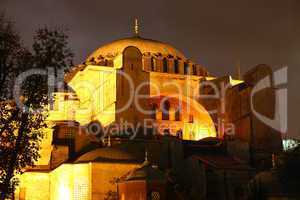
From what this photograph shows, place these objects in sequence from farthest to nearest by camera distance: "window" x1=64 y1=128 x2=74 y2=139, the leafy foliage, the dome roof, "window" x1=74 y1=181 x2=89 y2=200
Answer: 1. the dome roof
2. "window" x1=64 y1=128 x2=74 y2=139
3. "window" x1=74 y1=181 x2=89 y2=200
4. the leafy foliage

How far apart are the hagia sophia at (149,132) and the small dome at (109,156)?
6cm

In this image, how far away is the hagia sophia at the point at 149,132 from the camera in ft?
99.7

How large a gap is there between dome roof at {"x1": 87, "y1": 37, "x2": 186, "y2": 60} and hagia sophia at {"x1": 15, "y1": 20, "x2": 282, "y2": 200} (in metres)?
0.10

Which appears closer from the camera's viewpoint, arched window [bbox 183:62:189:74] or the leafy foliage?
the leafy foliage

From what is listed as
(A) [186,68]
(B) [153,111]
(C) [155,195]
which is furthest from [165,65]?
(C) [155,195]

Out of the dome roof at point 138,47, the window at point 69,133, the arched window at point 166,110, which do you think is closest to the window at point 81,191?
the window at point 69,133

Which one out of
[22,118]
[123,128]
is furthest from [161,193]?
[22,118]

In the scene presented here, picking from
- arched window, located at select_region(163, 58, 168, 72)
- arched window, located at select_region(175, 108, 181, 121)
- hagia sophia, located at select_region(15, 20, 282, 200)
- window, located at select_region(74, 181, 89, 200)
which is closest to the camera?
window, located at select_region(74, 181, 89, 200)

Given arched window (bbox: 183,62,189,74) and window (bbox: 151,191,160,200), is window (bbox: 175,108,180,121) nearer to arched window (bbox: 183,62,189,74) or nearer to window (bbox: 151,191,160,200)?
arched window (bbox: 183,62,189,74)

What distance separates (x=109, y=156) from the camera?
31.0 metres

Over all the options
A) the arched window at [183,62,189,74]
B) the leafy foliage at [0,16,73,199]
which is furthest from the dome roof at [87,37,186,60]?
the leafy foliage at [0,16,73,199]

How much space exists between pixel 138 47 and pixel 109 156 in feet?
52.1

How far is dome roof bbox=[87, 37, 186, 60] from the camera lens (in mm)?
45094

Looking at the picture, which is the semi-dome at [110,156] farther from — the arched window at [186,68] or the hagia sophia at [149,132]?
the arched window at [186,68]
